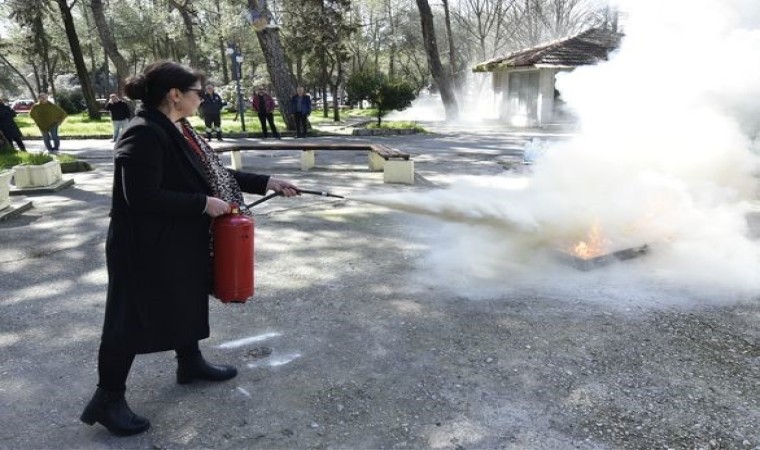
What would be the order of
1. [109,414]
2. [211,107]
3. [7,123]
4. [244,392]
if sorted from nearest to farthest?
[109,414], [244,392], [7,123], [211,107]

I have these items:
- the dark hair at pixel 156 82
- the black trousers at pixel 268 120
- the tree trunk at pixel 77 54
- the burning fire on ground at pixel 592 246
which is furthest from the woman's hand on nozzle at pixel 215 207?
the tree trunk at pixel 77 54

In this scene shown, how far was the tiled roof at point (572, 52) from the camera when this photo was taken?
22.9m

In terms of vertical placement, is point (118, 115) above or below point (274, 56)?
below

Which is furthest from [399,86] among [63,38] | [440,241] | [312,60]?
[63,38]

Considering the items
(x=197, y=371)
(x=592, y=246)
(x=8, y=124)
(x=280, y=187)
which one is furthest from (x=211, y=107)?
(x=197, y=371)

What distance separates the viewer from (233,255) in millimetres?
2902

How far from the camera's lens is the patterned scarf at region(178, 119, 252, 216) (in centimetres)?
284

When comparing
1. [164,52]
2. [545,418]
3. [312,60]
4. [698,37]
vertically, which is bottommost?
[545,418]

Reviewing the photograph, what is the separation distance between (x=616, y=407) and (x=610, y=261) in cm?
249

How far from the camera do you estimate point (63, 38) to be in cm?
4131

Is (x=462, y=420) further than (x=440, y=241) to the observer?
No

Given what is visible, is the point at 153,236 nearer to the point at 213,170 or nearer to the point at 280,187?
the point at 213,170

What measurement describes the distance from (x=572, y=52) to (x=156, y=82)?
2377cm

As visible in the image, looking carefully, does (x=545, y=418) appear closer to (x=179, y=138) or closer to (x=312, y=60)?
(x=179, y=138)
